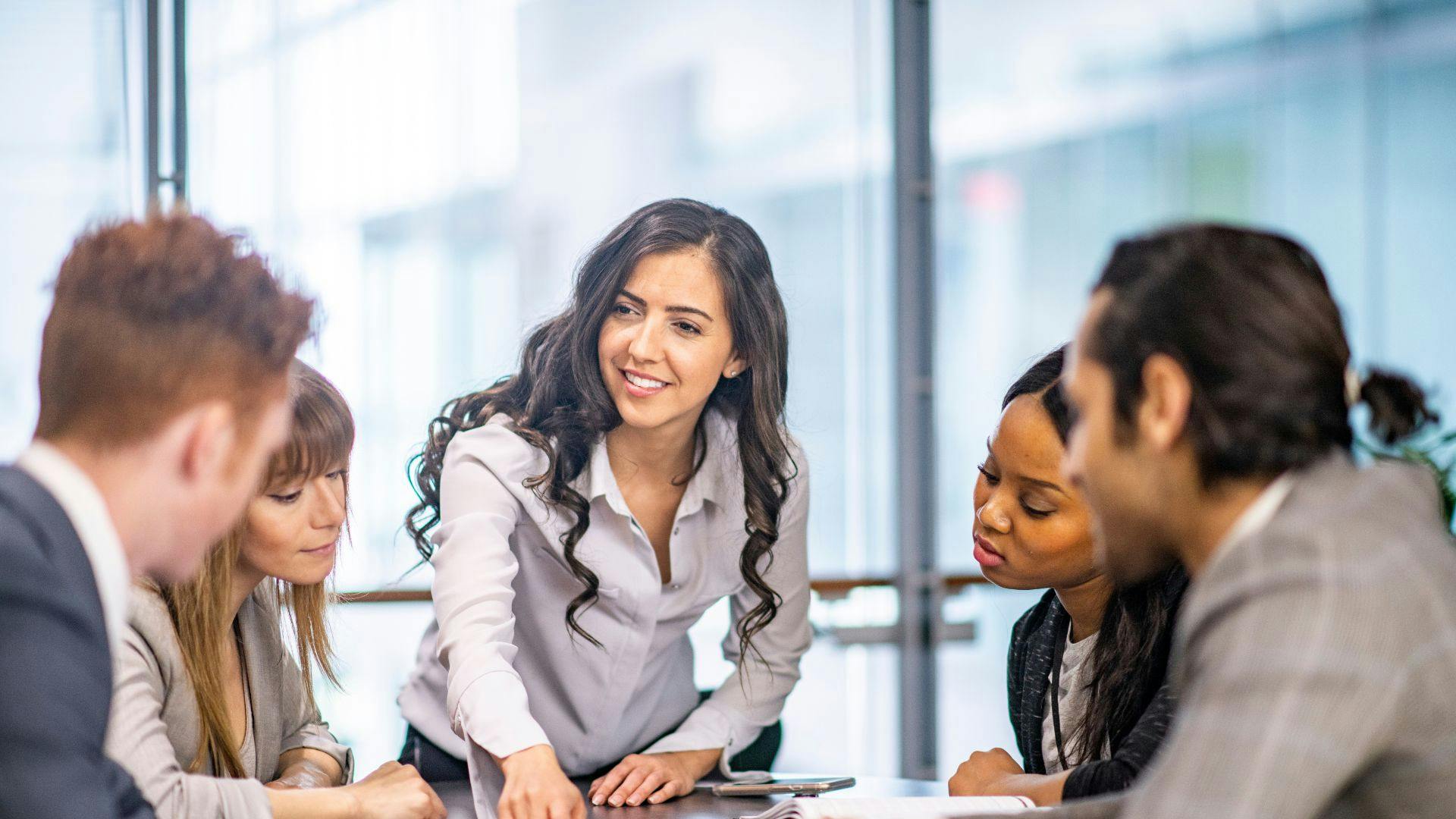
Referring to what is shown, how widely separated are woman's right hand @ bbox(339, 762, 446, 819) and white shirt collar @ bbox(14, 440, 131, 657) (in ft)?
1.77

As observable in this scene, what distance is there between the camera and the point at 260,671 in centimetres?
162

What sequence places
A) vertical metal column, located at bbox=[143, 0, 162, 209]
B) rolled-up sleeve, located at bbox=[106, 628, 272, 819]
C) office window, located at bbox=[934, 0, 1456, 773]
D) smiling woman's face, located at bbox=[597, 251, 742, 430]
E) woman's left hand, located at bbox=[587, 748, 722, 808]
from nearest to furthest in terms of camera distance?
rolled-up sleeve, located at bbox=[106, 628, 272, 819] < woman's left hand, located at bbox=[587, 748, 722, 808] < smiling woman's face, located at bbox=[597, 251, 742, 430] < vertical metal column, located at bbox=[143, 0, 162, 209] < office window, located at bbox=[934, 0, 1456, 773]

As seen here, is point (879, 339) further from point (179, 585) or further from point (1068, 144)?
point (179, 585)

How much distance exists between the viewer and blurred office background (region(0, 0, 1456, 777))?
317cm

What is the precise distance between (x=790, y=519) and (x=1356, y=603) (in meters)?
1.16

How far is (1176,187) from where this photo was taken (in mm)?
4211

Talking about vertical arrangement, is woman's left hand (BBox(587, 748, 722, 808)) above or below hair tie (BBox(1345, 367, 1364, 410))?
below

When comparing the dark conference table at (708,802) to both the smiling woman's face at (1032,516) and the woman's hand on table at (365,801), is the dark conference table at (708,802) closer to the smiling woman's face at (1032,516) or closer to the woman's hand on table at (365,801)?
the woman's hand on table at (365,801)

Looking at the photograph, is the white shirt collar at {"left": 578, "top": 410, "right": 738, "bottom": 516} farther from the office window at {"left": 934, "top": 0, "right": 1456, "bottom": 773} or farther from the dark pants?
the office window at {"left": 934, "top": 0, "right": 1456, "bottom": 773}

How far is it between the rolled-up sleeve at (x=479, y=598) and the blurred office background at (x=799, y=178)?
1.37 m

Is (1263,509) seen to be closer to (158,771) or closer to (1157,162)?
(158,771)

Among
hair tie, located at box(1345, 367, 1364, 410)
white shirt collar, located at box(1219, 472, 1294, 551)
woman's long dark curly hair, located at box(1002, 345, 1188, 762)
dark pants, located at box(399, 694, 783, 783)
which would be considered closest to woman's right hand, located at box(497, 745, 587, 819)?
dark pants, located at box(399, 694, 783, 783)

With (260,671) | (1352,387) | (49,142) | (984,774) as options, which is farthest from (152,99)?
(1352,387)

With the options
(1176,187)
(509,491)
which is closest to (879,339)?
(1176,187)
